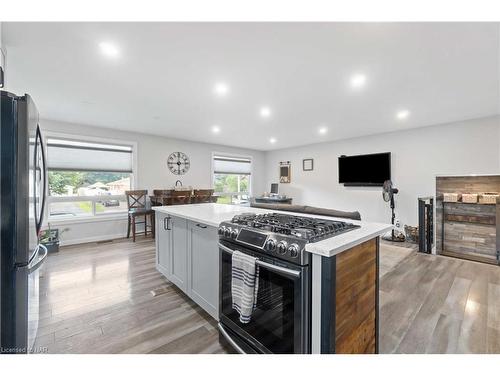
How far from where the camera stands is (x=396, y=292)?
2.47 metres

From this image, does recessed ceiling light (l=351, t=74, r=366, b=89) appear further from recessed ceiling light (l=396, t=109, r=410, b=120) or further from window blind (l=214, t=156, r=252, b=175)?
window blind (l=214, t=156, r=252, b=175)

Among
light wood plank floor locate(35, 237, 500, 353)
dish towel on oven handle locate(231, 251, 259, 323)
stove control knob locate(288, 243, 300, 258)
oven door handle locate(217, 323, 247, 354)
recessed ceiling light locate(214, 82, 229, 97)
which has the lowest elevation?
light wood plank floor locate(35, 237, 500, 353)

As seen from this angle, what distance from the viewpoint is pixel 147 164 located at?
5.22 metres

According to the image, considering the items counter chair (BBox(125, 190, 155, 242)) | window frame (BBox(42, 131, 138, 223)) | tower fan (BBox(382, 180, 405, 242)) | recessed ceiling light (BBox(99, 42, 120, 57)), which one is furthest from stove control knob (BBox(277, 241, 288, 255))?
window frame (BBox(42, 131, 138, 223))

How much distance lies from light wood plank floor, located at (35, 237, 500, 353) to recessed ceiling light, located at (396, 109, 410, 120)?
238 cm

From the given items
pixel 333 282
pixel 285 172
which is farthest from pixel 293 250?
pixel 285 172

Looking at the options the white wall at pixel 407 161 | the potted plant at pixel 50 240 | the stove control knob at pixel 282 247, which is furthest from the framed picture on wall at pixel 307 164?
the potted plant at pixel 50 240

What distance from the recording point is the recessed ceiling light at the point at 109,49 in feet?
6.02

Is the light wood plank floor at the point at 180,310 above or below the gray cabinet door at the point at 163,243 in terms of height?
below

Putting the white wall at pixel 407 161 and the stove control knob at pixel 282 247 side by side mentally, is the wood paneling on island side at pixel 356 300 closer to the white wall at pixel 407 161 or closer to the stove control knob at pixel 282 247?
the stove control knob at pixel 282 247

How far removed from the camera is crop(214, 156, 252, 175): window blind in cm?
673

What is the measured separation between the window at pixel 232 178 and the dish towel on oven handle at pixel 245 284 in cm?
528
